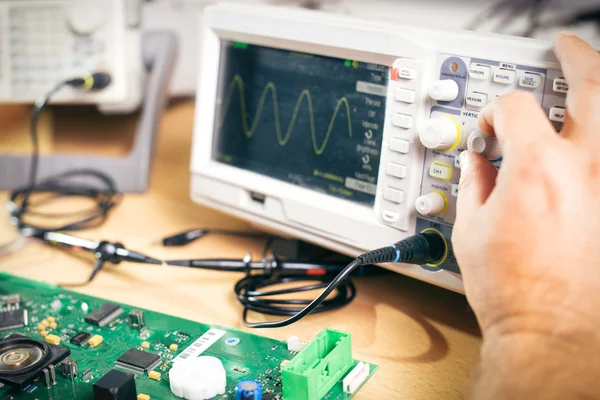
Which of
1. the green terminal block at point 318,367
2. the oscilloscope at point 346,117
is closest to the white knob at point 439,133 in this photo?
the oscilloscope at point 346,117

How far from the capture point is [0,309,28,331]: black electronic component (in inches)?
34.1

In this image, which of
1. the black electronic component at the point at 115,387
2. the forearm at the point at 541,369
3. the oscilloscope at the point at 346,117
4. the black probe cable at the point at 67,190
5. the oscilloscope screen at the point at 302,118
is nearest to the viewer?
the forearm at the point at 541,369

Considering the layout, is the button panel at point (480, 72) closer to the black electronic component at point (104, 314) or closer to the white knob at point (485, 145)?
the white knob at point (485, 145)

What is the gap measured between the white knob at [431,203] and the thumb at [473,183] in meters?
0.07

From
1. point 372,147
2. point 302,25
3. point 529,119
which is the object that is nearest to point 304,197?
point 372,147

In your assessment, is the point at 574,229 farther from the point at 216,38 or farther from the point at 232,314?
the point at 216,38

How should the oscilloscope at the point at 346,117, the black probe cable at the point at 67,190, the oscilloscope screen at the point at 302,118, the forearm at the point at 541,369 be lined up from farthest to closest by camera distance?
the black probe cable at the point at 67,190 → the oscilloscope screen at the point at 302,118 → the oscilloscope at the point at 346,117 → the forearm at the point at 541,369

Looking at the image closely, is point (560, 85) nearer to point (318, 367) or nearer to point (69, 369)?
point (318, 367)

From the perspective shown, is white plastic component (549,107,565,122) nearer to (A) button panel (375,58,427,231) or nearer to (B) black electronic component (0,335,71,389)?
(A) button panel (375,58,427,231)

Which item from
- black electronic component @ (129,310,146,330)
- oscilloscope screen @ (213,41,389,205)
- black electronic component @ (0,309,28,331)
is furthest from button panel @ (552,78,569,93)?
black electronic component @ (0,309,28,331)

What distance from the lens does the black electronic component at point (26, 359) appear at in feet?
2.43

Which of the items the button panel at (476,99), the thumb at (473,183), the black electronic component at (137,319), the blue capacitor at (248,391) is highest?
the button panel at (476,99)

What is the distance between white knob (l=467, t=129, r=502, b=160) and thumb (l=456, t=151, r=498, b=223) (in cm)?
1

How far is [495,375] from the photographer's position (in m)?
0.58
